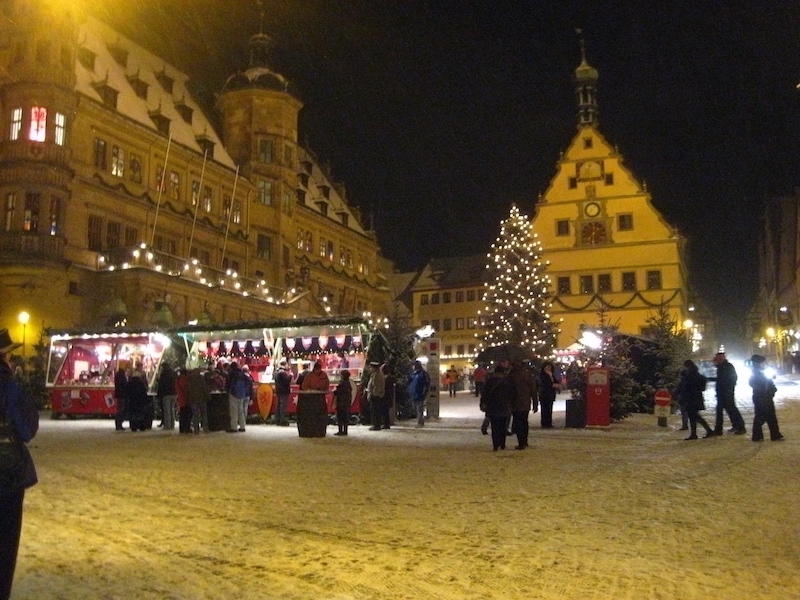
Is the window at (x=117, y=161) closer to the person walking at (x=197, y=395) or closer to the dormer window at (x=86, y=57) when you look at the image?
the dormer window at (x=86, y=57)

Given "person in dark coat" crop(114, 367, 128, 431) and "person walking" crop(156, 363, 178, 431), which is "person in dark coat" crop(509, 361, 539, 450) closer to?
"person walking" crop(156, 363, 178, 431)

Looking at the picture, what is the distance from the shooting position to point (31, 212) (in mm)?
36875

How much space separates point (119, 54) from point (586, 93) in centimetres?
3662

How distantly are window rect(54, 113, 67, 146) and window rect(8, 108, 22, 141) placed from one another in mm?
1672

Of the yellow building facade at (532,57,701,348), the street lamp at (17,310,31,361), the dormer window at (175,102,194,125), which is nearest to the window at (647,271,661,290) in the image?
the yellow building facade at (532,57,701,348)

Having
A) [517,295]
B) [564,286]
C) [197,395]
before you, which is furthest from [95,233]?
→ [564,286]

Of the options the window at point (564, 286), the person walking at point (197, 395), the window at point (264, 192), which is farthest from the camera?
the window at point (564, 286)

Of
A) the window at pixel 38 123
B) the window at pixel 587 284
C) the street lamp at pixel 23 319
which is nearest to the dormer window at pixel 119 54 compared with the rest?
the window at pixel 38 123

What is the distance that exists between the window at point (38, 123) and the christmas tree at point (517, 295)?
84.4 ft

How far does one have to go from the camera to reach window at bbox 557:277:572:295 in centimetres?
5900

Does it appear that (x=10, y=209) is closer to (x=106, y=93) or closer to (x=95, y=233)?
(x=95, y=233)

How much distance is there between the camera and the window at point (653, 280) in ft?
186

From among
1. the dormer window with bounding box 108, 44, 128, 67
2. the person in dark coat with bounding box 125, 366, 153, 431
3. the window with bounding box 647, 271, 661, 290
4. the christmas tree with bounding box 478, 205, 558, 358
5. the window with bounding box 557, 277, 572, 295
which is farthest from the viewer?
the window with bounding box 557, 277, 572, 295

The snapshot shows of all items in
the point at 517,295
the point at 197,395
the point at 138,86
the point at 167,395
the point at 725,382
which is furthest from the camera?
the point at 138,86
